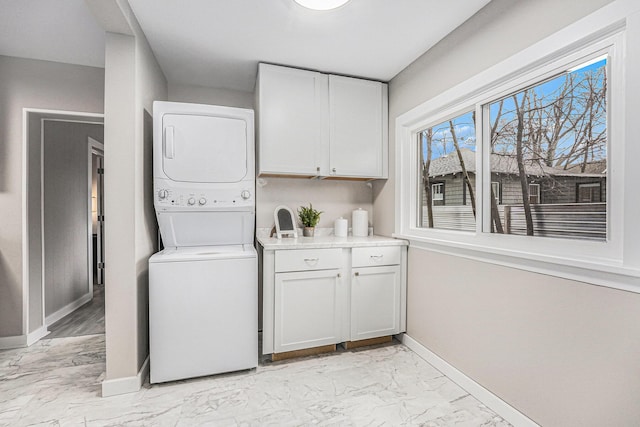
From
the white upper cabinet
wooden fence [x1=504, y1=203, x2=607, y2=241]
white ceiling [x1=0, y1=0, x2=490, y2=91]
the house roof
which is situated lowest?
wooden fence [x1=504, y1=203, x2=607, y2=241]

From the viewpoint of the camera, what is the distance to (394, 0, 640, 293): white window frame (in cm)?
120

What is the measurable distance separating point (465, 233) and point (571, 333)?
805mm

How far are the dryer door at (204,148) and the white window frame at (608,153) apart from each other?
1447mm

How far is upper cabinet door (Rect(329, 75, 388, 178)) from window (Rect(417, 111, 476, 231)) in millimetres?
383

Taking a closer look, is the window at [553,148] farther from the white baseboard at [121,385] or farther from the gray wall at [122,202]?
the white baseboard at [121,385]

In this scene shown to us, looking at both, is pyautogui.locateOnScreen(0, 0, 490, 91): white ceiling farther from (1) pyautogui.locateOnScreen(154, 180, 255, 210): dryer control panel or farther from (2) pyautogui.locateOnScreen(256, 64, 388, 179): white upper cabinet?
(1) pyautogui.locateOnScreen(154, 180, 255, 210): dryer control panel

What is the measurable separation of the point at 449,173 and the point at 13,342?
12.1 feet

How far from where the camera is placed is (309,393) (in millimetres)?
1919

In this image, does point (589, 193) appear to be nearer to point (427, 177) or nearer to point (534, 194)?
point (534, 194)

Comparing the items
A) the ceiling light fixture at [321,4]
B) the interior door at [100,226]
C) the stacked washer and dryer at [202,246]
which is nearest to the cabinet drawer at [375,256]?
the stacked washer and dryer at [202,246]

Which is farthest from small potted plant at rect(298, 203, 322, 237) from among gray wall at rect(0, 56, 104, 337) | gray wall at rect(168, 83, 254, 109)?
gray wall at rect(0, 56, 104, 337)

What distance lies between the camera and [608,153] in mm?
1299

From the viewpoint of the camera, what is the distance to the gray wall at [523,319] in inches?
49.1

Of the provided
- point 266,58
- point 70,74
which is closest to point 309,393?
point 266,58
